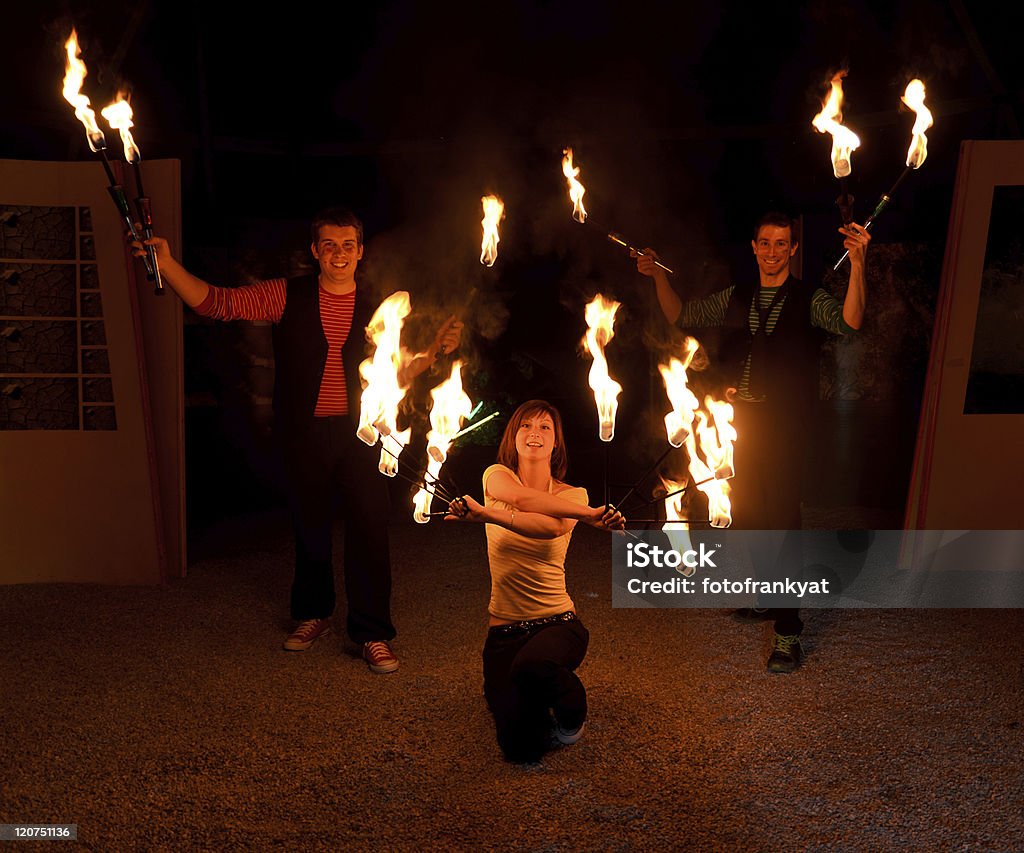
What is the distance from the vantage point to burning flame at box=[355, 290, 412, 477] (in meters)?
3.72

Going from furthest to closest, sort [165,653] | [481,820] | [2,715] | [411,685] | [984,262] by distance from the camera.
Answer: [984,262], [165,653], [411,685], [2,715], [481,820]

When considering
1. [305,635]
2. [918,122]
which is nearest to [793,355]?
[918,122]

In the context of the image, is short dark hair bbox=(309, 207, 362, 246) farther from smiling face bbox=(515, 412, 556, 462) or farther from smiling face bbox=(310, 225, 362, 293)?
smiling face bbox=(515, 412, 556, 462)

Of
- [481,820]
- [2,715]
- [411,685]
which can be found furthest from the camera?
[411,685]

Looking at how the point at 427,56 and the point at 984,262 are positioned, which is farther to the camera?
the point at 427,56

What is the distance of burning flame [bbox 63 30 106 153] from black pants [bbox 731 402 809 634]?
10.2 ft

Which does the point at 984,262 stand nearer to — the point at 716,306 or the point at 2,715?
the point at 716,306

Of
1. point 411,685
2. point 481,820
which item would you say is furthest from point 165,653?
point 481,820

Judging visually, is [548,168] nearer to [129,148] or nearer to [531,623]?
[129,148]

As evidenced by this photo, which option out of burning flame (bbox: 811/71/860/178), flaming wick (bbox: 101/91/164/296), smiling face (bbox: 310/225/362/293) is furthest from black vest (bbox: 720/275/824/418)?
flaming wick (bbox: 101/91/164/296)

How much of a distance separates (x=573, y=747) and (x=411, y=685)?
975 millimetres

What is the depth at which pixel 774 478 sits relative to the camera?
4.41 metres

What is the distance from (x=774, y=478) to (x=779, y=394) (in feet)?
1.30

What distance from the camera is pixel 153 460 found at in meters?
5.78
